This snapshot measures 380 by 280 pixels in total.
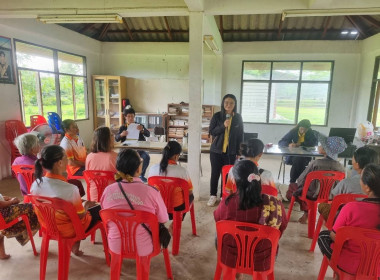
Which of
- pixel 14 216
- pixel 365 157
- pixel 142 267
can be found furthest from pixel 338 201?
pixel 14 216

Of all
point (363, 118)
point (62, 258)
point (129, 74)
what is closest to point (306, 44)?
point (363, 118)

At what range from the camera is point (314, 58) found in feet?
22.0

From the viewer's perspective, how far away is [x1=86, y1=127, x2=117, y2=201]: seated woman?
2.45 metres

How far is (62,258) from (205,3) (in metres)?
3.36

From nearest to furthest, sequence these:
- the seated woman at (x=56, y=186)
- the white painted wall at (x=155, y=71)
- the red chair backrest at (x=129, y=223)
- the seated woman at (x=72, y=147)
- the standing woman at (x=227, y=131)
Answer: the red chair backrest at (x=129, y=223) < the seated woman at (x=56, y=186) < the seated woman at (x=72, y=147) < the standing woman at (x=227, y=131) < the white painted wall at (x=155, y=71)

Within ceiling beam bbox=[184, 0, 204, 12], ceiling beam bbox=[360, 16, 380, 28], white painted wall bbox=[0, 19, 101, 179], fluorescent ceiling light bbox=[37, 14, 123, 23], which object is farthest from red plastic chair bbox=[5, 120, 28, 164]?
ceiling beam bbox=[360, 16, 380, 28]

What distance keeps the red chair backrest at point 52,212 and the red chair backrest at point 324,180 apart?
7.10 feet

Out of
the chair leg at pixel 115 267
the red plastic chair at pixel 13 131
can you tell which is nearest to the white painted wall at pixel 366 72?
the chair leg at pixel 115 267

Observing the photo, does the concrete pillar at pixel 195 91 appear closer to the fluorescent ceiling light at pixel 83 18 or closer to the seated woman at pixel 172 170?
the fluorescent ceiling light at pixel 83 18

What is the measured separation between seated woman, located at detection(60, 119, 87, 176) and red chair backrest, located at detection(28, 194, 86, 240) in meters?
1.25

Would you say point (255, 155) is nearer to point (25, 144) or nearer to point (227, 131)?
point (227, 131)

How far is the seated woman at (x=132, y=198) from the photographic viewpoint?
1.62m

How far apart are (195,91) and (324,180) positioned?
199cm

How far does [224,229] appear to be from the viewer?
1.50m
